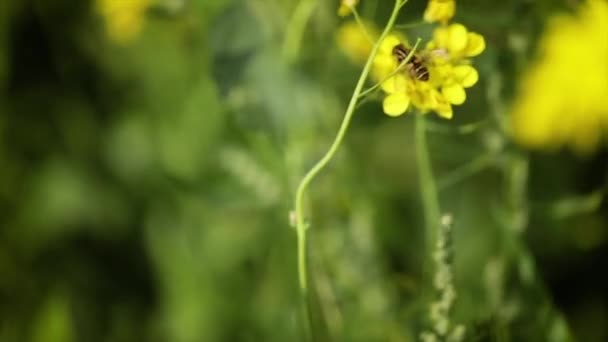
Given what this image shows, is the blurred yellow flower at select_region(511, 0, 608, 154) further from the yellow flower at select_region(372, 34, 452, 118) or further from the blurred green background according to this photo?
the yellow flower at select_region(372, 34, 452, 118)

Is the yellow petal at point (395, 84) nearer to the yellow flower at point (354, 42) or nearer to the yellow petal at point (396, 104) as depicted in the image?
the yellow petal at point (396, 104)

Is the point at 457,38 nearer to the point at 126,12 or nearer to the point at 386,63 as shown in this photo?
the point at 386,63

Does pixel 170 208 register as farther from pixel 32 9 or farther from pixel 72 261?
pixel 32 9

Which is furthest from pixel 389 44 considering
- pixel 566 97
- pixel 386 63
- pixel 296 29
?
pixel 566 97

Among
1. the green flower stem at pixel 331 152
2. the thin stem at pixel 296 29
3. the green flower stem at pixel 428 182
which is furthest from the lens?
the thin stem at pixel 296 29

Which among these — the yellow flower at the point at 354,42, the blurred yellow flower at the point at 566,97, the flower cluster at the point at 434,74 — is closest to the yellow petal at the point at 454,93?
the flower cluster at the point at 434,74

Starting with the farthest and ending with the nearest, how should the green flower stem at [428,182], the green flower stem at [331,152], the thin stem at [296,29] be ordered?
the thin stem at [296,29], the green flower stem at [428,182], the green flower stem at [331,152]
